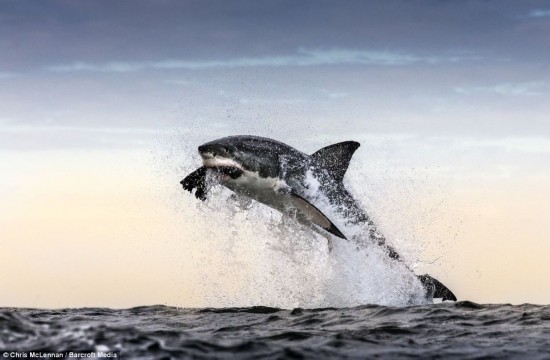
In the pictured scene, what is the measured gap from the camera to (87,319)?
17359mm

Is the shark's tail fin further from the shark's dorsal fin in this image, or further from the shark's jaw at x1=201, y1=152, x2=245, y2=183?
the shark's jaw at x1=201, y1=152, x2=245, y2=183

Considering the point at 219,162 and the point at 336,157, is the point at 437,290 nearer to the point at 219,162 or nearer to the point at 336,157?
the point at 336,157

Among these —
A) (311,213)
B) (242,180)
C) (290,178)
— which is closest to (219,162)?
(242,180)

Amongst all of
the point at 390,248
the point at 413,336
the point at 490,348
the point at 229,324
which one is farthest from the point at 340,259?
the point at 490,348

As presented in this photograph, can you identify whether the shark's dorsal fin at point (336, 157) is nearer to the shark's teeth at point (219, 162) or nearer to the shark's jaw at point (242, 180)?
the shark's jaw at point (242, 180)

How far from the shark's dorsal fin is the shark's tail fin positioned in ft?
12.5

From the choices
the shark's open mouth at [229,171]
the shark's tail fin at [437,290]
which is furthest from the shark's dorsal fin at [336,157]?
the shark's tail fin at [437,290]

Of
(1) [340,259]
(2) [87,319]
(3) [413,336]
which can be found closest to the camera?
(3) [413,336]

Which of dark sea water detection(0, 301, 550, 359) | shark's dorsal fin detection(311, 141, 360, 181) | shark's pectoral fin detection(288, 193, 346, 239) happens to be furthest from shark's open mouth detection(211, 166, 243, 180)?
dark sea water detection(0, 301, 550, 359)

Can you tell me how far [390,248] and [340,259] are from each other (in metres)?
1.46

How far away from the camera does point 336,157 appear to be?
20.0 m

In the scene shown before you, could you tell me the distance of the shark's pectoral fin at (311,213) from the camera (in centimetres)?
1772

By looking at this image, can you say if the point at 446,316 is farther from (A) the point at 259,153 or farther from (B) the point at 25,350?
(B) the point at 25,350

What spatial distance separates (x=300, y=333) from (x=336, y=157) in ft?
24.1
